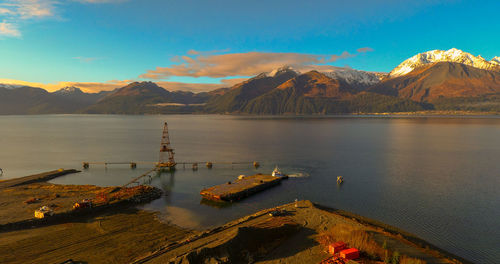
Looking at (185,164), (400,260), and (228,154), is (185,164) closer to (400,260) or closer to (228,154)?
(228,154)

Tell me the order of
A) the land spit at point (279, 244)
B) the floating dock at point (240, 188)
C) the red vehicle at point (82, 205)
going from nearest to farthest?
the land spit at point (279, 244), the red vehicle at point (82, 205), the floating dock at point (240, 188)

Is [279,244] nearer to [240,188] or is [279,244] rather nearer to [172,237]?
[172,237]

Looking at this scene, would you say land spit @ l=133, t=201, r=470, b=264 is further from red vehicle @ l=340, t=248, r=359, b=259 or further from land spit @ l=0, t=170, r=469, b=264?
red vehicle @ l=340, t=248, r=359, b=259

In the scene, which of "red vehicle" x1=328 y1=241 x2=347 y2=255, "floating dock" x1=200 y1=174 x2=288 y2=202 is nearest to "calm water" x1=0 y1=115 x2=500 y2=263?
"floating dock" x1=200 y1=174 x2=288 y2=202

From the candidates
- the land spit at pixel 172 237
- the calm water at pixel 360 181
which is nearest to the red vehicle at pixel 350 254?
the land spit at pixel 172 237

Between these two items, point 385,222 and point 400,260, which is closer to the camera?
point 400,260

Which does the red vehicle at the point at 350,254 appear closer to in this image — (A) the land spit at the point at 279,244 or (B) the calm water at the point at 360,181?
(A) the land spit at the point at 279,244

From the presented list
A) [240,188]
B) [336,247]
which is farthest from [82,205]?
[336,247]

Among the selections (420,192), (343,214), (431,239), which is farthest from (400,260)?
(420,192)
